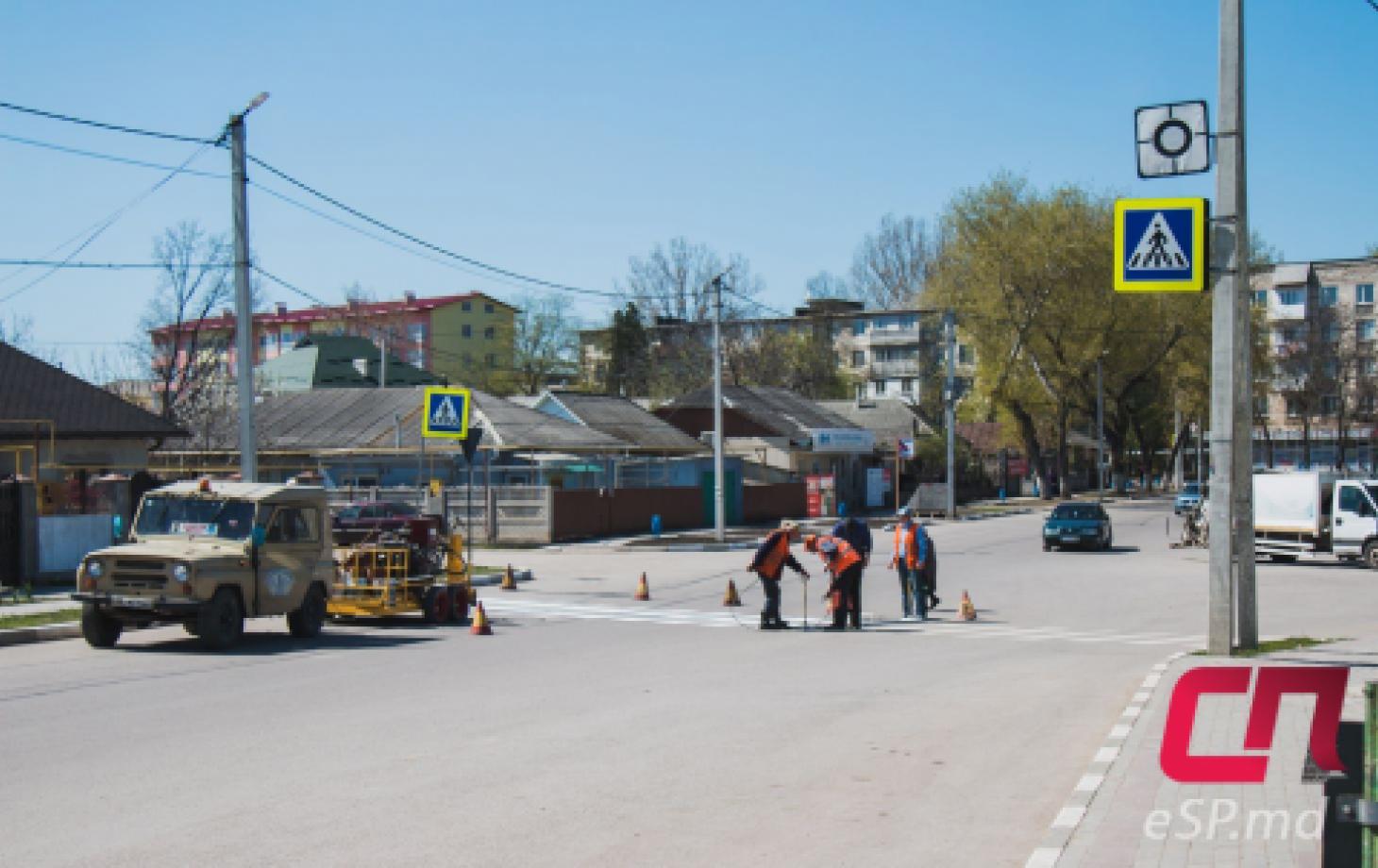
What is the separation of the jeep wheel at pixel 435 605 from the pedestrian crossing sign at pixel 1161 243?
10.6 meters

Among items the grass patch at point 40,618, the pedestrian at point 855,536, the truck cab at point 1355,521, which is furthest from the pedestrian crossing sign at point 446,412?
the truck cab at point 1355,521

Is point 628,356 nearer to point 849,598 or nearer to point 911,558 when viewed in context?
point 911,558

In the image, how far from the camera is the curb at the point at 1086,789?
702cm

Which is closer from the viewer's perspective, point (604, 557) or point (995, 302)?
point (604, 557)

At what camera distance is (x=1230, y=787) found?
27.7ft

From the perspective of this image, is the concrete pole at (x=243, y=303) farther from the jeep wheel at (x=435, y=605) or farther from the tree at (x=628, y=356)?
the tree at (x=628, y=356)

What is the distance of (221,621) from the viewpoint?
16.4 metres

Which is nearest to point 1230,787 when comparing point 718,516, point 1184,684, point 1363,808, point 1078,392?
point 1184,684

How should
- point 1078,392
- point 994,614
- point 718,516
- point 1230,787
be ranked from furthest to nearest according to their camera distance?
point 1078,392 < point 718,516 < point 994,614 < point 1230,787

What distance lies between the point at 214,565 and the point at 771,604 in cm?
748

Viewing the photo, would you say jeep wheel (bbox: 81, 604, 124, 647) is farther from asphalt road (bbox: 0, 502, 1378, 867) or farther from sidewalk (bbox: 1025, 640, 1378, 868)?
sidewalk (bbox: 1025, 640, 1378, 868)

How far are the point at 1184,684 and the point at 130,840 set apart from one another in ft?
26.5

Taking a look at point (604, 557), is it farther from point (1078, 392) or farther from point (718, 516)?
point (1078, 392)

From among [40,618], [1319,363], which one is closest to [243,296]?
[40,618]
